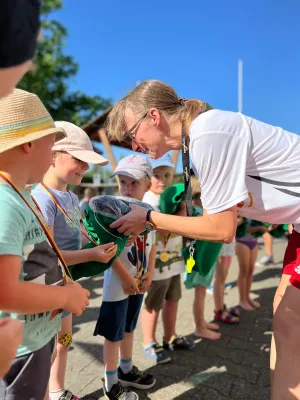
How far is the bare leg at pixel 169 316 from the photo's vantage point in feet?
10.3

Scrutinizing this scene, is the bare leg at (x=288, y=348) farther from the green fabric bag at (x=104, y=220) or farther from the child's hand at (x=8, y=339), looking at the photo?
the child's hand at (x=8, y=339)

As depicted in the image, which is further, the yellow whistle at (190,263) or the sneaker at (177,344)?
the sneaker at (177,344)

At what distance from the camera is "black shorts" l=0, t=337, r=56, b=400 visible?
128 cm

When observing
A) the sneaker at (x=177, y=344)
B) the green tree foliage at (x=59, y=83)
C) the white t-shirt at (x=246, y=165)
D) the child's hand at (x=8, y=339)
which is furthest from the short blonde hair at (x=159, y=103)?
the green tree foliage at (x=59, y=83)

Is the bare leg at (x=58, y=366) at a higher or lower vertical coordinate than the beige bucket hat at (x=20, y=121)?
lower

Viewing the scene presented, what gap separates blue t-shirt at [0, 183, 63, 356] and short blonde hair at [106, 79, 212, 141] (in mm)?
878

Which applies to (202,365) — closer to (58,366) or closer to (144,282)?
(144,282)

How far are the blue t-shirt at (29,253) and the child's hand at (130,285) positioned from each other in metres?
0.84

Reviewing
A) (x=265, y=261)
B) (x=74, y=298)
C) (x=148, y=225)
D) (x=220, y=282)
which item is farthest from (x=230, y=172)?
(x=265, y=261)

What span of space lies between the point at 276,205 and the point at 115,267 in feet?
3.62

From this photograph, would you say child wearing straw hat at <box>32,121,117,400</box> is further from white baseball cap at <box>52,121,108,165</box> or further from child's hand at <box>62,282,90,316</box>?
child's hand at <box>62,282,90,316</box>

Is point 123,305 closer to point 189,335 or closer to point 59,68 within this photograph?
point 189,335

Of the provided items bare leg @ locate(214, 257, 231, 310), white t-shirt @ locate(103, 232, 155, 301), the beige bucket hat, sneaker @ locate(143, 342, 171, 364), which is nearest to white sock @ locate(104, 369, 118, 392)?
white t-shirt @ locate(103, 232, 155, 301)

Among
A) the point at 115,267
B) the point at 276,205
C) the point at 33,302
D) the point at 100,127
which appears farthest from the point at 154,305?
the point at 100,127
